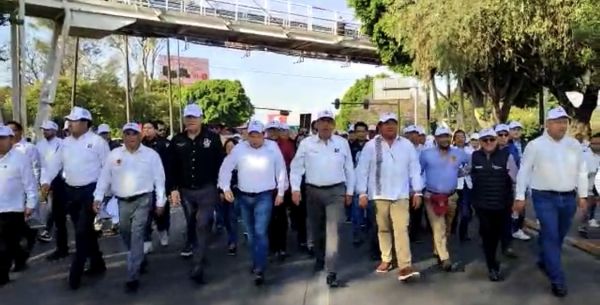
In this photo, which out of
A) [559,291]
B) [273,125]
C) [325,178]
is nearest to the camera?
[559,291]

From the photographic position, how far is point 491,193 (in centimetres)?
765

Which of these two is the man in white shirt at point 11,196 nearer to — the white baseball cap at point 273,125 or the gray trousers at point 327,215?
the gray trousers at point 327,215

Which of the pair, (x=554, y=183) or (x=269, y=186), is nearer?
(x=554, y=183)

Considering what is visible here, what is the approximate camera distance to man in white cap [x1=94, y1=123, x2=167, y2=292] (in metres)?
7.16

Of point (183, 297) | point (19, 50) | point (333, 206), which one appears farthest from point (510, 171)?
point (19, 50)

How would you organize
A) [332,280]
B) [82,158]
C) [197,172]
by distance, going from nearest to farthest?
[332,280] → [197,172] → [82,158]

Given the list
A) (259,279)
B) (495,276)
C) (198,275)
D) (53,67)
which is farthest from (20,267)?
Result: (53,67)

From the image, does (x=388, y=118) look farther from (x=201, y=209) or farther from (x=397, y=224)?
(x=201, y=209)

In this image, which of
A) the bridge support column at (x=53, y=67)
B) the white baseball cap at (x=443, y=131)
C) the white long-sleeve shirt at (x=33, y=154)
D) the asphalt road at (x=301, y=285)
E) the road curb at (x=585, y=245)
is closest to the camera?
the asphalt road at (x=301, y=285)

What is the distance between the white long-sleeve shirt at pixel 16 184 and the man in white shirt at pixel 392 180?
344 cm

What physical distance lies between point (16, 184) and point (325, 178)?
3.20 meters

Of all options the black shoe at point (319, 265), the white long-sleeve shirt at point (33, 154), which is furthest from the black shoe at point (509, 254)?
the white long-sleeve shirt at point (33, 154)

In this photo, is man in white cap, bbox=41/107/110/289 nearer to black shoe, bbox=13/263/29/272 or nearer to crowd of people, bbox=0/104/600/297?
Answer: crowd of people, bbox=0/104/600/297

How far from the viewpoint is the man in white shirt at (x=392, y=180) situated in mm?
7633
